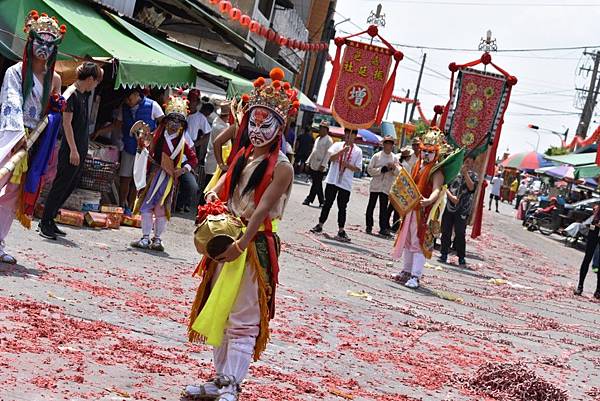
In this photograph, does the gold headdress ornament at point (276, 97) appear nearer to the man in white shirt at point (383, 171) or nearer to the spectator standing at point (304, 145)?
the man in white shirt at point (383, 171)

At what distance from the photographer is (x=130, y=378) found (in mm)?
5902

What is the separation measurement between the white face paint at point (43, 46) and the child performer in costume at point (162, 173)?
3071mm

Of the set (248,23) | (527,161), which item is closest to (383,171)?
(248,23)

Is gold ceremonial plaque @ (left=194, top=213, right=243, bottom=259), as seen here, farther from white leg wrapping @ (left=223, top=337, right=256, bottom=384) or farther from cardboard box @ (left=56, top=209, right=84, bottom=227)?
cardboard box @ (left=56, top=209, right=84, bottom=227)

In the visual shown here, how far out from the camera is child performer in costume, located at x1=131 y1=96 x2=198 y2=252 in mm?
11633

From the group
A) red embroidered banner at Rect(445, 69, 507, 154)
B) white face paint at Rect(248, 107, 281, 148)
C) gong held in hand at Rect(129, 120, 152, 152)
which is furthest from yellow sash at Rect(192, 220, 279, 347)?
red embroidered banner at Rect(445, 69, 507, 154)

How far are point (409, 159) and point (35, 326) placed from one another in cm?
1520

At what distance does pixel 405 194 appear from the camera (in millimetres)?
12977

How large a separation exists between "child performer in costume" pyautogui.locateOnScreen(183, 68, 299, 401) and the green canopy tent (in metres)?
7.32

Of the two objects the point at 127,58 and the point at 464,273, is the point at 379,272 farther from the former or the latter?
the point at 127,58

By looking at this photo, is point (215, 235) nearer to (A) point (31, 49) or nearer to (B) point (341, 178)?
(A) point (31, 49)

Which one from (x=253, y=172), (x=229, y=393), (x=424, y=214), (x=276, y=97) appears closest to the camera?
(x=229, y=393)

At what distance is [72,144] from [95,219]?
234 cm

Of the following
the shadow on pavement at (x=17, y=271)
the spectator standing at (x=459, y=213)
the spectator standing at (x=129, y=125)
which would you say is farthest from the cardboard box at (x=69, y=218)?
the spectator standing at (x=459, y=213)
